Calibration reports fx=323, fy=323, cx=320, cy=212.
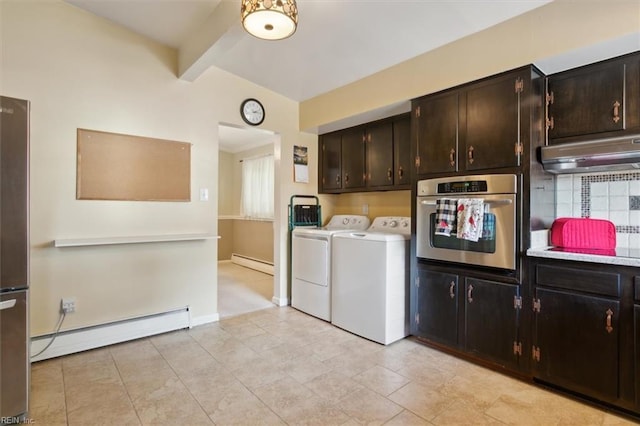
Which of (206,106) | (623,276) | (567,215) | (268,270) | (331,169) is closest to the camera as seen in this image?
(623,276)

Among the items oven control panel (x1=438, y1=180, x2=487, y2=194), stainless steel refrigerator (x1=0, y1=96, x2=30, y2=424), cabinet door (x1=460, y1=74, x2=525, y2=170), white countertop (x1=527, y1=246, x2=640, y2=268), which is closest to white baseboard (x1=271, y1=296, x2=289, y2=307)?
oven control panel (x1=438, y1=180, x2=487, y2=194)

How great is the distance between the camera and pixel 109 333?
9.07 feet

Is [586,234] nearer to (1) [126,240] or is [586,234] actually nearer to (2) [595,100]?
(2) [595,100]

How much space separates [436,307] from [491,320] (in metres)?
0.43

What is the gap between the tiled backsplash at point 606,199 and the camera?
218cm

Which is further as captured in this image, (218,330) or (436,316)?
(218,330)

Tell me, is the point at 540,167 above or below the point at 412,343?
above

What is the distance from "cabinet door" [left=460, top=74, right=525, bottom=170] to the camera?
2.25m

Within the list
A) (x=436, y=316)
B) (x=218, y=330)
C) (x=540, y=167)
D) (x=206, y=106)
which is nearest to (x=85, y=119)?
(x=206, y=106)

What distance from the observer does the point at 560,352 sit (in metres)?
2.04

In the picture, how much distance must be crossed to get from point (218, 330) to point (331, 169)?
227 cm

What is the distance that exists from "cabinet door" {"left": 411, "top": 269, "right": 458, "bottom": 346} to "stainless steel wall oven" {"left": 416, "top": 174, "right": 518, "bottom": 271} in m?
0.18

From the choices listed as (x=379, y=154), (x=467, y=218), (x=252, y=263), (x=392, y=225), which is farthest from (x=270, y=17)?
(x=252, y=263)

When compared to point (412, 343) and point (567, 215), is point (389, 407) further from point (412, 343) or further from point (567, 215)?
point (567, 215)
